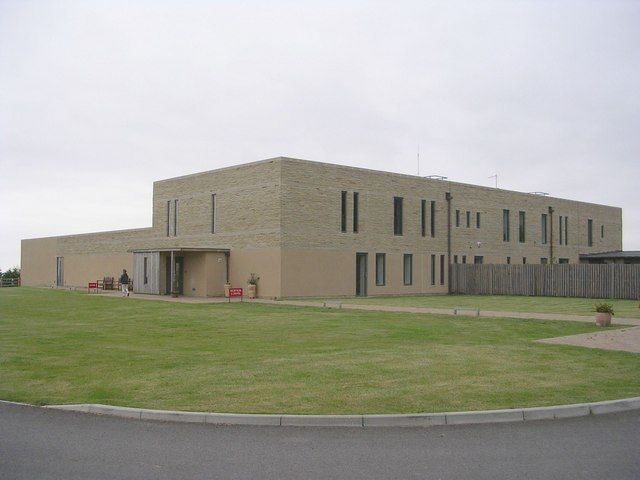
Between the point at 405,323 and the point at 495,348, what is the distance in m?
6.61

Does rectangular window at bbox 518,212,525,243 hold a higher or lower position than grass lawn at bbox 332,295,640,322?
higher

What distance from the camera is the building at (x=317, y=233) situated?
3581cm

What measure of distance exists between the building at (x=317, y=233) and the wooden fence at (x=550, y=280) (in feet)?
5.42

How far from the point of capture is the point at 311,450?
7.38m

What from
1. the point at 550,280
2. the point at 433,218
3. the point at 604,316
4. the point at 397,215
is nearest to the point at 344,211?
the point at 397,215

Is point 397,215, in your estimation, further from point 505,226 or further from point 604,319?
point 604,319

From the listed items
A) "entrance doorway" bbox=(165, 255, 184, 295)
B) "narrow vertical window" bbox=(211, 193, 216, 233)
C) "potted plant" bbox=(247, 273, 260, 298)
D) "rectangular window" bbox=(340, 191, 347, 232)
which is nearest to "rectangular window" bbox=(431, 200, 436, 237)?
"rectangular window" bbox=(340, 191, 347, 232)

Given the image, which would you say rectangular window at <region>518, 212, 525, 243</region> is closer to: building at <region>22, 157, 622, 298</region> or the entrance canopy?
building at <region>22, 157, 622, 298</region>

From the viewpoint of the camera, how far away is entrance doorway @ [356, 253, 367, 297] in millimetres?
39281

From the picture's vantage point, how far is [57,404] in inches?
377

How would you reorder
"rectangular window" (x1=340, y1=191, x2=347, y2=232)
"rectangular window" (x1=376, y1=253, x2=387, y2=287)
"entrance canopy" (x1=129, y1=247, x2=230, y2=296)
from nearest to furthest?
"entrance canopy" (x1=129, y1=247, x2=230, y2=296), "rectangular window" (x1=340, y1=191, x2=347, y2=232), "rectangular window" (x1=376, y1=253, x2=387, y2=287)

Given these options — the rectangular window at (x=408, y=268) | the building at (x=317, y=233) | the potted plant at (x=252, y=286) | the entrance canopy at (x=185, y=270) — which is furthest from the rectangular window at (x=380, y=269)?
the entrance canopy at (x=185, y=270)

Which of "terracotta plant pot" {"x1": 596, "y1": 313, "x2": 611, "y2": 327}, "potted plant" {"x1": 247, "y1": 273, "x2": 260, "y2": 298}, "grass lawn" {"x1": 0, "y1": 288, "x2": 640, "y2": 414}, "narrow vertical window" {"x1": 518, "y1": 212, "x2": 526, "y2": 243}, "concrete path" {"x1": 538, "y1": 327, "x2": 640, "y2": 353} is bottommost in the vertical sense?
"grass lawn" {"x1": 0, "y1": 288, "x2": 640, "y2": 414}

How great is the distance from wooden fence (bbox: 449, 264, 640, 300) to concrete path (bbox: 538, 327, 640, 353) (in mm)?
20621
